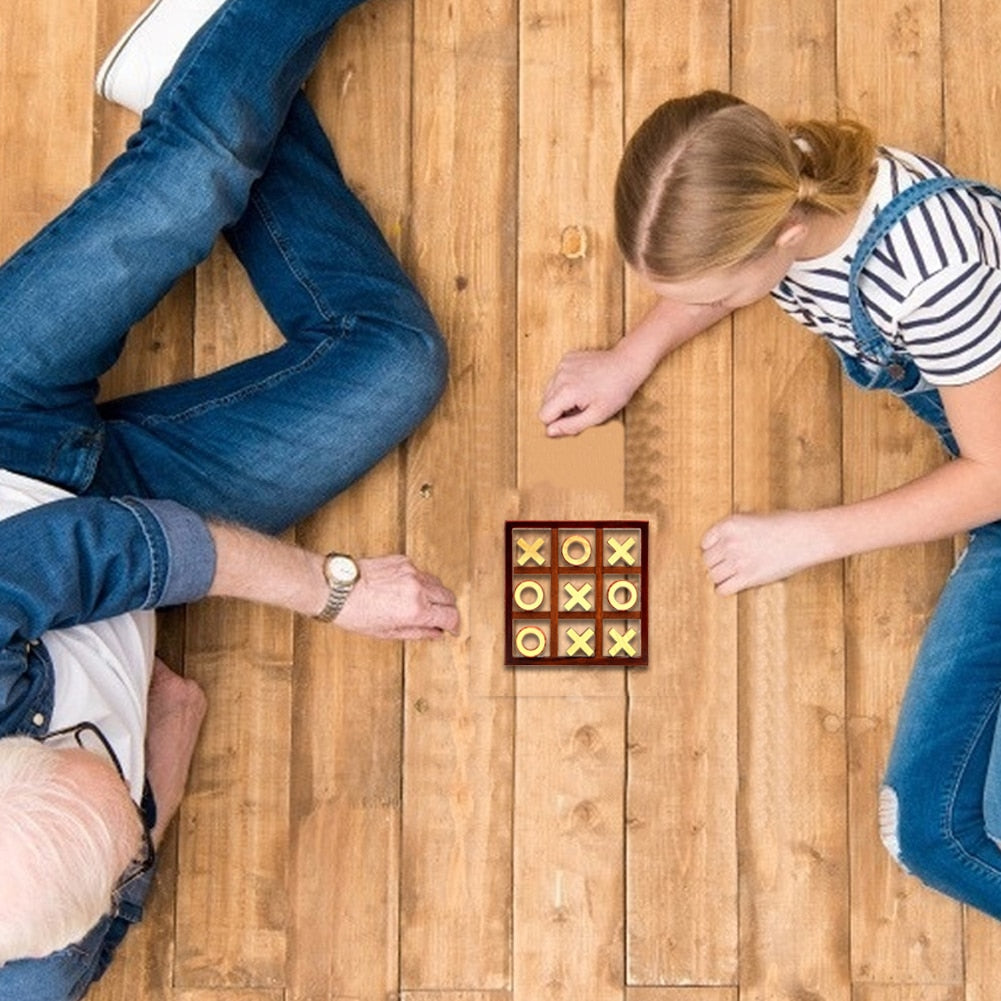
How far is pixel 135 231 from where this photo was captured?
1428 mm

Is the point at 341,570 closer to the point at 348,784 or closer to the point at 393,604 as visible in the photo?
the point at 393,604

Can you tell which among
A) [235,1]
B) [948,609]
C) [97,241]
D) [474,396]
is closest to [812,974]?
[948,609]

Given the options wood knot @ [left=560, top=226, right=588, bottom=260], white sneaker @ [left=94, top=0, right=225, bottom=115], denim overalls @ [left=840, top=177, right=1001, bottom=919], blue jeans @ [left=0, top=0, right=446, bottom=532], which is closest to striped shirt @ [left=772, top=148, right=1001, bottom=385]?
denim overalls @ [left=840, top=177, right=1001, bottom=919]

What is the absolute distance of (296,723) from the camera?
1.57m

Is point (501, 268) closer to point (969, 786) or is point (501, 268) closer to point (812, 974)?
point (969, 786)

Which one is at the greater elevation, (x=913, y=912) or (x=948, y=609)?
(x=948, y=609)

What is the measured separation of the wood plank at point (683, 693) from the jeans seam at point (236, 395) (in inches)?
14.0

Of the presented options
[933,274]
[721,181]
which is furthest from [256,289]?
[933,274]

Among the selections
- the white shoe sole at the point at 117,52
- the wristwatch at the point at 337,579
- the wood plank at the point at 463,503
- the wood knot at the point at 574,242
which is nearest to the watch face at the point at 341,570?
the wristwatch at the point at 337,579

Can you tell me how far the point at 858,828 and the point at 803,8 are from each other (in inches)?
36.5

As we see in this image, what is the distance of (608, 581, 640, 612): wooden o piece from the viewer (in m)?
1.57

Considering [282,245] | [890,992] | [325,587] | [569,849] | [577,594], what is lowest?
[890,992]

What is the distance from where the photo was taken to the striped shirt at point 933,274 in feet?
4.00

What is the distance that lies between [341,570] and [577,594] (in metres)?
0.26
